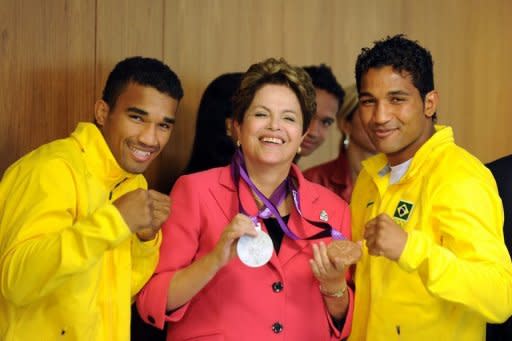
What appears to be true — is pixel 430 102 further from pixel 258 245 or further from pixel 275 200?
pixel 258 245

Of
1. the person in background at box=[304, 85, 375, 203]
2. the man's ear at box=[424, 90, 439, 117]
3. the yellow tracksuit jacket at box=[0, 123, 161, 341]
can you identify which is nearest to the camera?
the yellow tracksuit jacket at box=[0, 123, 161, 341]

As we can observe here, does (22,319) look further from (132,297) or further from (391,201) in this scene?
(391,201)

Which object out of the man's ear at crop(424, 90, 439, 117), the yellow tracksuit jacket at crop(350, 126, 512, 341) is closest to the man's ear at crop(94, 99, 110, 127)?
the yellow tracksuit jacket at crop(350, 126, 512, 341)

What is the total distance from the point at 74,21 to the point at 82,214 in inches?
45.3

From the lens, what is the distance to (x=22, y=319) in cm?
230

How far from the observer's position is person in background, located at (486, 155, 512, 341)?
8.95 ft

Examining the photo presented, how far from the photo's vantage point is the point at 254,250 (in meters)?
2.41

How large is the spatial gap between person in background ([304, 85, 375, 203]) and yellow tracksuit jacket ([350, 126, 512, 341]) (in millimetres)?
1182

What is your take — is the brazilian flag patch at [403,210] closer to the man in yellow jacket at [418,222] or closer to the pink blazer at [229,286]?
the man in yellow jacket at [418,222]

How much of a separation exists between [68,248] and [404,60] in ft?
4.26

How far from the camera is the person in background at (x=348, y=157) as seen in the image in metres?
4.00

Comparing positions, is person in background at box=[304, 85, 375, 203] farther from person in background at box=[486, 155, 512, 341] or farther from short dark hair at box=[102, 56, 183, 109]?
short dark hair at box=[102, 56, 183, 109]

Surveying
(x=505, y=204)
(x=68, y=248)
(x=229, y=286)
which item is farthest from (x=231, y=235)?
(x=505, y=204)

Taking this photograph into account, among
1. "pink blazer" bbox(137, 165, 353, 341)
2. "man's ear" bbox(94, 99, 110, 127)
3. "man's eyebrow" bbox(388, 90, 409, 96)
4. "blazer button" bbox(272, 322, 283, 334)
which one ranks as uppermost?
"man's eyebrow" bbox(388, 90, 409, 96)
